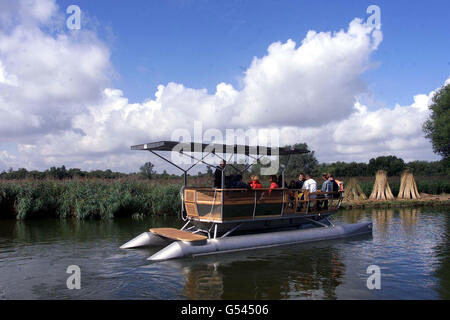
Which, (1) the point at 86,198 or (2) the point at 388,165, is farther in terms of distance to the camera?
(2) the point at 388,165

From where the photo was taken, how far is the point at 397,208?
86.8 feet

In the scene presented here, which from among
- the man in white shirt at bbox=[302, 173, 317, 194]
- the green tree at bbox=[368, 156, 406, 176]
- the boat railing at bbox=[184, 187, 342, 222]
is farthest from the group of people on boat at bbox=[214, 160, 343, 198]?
the green tree at bbox=[368, 156, 406, 176]

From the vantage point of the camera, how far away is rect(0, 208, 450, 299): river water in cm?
773

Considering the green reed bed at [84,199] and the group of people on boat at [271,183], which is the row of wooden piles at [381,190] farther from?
the group of people on boat at [271,183]

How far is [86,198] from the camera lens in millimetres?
19969

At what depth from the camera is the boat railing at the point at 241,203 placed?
1131 centimetres

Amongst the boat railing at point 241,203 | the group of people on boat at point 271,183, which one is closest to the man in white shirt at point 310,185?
the group of people on boat at point 271,183

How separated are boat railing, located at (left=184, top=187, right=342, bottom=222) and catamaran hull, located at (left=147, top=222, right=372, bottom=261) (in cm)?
63

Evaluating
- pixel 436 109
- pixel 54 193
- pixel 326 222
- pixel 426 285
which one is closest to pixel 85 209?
pixel 54 193

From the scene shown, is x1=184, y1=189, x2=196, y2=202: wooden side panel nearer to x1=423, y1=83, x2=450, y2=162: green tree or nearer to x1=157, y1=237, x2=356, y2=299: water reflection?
x1=157, y1=237, x2=356, y2=299: water reflection

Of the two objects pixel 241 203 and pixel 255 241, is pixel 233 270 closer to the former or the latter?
pixel 255 241

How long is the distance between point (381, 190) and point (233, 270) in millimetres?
23898

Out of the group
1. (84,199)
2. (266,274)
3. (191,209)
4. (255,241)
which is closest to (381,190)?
(255,241)
